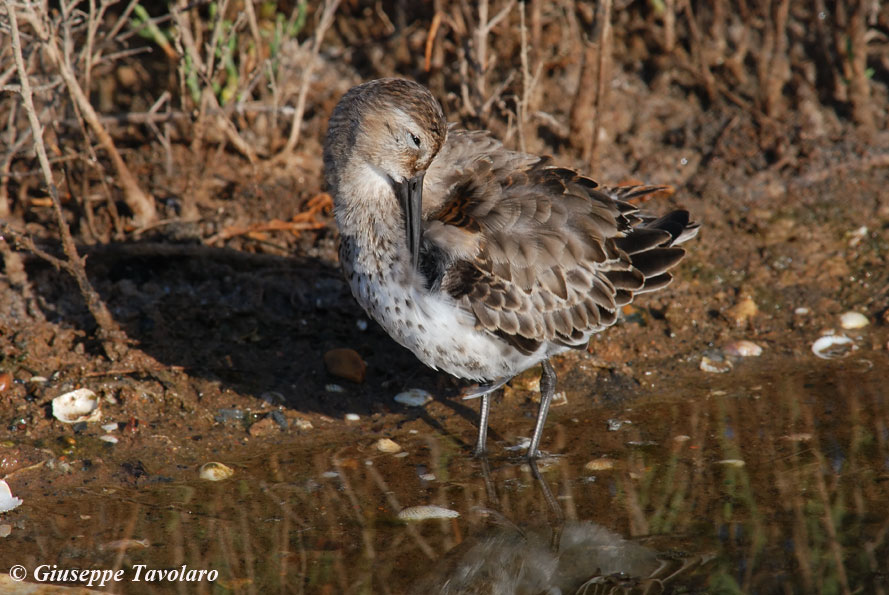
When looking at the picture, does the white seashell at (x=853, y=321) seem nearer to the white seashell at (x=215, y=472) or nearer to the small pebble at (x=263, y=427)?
the small pebble at (x=263, y=427)

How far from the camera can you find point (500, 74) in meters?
7.52

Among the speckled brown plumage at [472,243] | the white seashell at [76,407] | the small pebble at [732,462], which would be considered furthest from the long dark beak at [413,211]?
the white seashell at [76,407]

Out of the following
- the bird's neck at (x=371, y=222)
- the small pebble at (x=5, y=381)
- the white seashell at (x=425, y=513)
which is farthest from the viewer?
the small pebble at (x=5, y=381)

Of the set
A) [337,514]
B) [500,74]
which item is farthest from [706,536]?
[500,74]

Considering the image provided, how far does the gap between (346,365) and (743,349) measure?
2.31m

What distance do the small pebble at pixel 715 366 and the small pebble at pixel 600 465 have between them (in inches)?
47.8

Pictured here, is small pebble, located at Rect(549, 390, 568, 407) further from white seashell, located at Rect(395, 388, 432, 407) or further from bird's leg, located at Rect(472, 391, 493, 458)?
white seashell, located at Rect(395, 388, 432, 407)

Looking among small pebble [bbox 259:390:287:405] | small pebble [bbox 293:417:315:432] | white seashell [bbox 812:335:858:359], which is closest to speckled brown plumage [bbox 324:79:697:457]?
small pebble [bbox 293:417:315:432]

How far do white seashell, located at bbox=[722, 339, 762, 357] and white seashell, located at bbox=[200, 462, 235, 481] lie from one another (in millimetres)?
2924

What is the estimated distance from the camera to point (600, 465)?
4.62m

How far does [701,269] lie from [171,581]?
3.94m

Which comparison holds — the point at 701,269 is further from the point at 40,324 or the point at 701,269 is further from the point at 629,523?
the point at 40,324

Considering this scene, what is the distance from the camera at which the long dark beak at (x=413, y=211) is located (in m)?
4.58

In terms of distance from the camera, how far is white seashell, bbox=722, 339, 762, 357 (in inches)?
223
